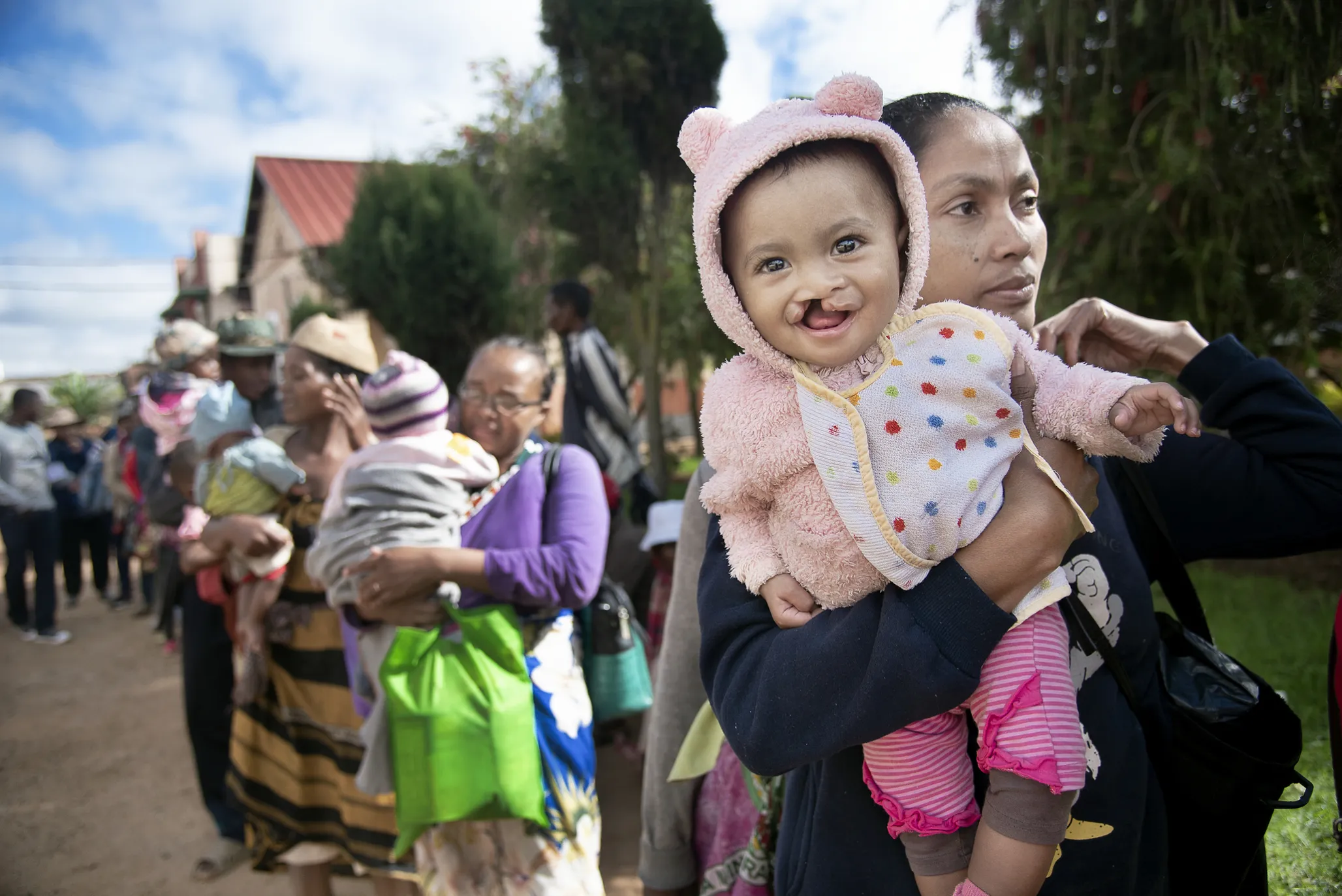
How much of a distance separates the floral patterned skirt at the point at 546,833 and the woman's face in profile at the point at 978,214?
5.59ft

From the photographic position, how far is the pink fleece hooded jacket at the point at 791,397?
4.06 ft

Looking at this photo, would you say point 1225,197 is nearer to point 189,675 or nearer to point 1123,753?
point 1123,753

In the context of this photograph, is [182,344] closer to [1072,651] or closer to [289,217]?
[1072,651]

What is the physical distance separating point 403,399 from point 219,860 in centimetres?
317

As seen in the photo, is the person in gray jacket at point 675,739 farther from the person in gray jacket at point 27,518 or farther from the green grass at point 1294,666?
the person in gray jacket at point 27,518

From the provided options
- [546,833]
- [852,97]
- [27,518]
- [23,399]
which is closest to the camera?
[852,97]

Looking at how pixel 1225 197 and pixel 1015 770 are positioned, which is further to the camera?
pixel 1225 197

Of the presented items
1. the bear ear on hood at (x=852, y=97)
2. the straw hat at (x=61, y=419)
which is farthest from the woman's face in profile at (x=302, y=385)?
the straw hat at (x=61, y=419)

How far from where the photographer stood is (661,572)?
427 cm

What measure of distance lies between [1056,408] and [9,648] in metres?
11.4

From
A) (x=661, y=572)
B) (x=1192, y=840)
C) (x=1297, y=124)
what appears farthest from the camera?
(x=661, y=572)

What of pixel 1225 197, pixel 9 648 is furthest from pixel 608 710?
pixel 9 648

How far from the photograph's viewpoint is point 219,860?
14.3ft

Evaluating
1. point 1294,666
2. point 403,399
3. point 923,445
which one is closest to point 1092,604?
point 923,445
